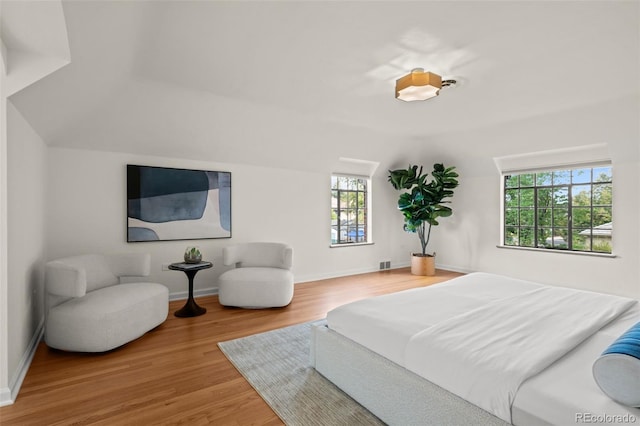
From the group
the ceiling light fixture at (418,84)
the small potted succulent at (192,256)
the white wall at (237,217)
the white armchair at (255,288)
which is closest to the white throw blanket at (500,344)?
the ceiling light fixture at (418,84)

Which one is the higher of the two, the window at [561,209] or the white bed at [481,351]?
the window at [561,209]

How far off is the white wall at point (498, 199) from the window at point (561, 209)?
0.29m

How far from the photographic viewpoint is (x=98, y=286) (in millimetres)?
3299

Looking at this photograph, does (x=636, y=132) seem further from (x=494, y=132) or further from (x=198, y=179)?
(x=198, y=179)

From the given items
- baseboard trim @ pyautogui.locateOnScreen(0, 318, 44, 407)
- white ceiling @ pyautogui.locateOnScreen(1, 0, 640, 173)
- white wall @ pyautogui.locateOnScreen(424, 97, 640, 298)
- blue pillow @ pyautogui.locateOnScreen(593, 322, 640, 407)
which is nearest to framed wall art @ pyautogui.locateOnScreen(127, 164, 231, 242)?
white ceiling @ pyautogui.locateOnScreen(1, 0, 640, 173)

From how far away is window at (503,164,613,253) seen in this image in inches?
197

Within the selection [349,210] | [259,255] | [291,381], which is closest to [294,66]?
[259,255]

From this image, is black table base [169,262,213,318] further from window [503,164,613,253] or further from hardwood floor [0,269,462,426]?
window [503,164,613,253]

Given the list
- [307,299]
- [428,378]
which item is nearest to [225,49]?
[428,378]

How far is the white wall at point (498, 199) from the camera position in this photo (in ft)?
14.0

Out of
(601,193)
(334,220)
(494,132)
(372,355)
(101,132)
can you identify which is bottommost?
(372,355)

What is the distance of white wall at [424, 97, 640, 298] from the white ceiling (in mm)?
497

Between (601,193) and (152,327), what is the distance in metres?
6.48

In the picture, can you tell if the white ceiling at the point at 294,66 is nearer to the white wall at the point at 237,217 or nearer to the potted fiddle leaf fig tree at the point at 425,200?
the white wall at the point at 237,217
